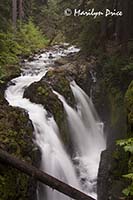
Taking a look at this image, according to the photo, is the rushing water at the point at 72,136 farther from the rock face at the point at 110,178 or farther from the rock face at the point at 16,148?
the rock face at the point at 110,178

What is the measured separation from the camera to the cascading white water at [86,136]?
34.3 ft

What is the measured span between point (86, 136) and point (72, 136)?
0.81m

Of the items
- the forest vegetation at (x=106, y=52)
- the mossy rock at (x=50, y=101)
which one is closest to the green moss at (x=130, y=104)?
the forest vegetation at (x=106, y=52)

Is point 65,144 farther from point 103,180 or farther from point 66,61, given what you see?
point 66,61

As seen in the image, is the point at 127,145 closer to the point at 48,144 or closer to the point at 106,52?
the point at 48,144

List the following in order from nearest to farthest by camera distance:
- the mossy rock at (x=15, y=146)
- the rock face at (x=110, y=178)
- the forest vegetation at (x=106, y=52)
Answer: the mossy rock at (x=15, y=146) → the rock face at (x=110, y=178) → the forest vegetation at (x=106, y=52)

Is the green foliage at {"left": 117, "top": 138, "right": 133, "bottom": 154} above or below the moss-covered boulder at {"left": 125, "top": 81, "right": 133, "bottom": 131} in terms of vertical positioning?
above

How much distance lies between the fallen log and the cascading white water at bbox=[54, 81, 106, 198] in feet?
11.0

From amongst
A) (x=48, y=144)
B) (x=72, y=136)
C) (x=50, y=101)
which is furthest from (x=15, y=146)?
(x=72, y=136)

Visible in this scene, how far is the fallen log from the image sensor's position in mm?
6434

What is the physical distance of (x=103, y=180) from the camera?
8680 mm

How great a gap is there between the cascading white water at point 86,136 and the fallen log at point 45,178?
336 cm

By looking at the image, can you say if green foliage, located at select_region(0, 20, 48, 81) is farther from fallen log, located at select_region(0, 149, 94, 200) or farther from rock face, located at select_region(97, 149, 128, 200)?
fallen log, located at select_region(0, 149, 94, 200)

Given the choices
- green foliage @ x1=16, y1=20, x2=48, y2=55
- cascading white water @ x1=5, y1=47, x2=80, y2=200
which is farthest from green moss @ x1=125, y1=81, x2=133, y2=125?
green foliage @ x1=16, y1=20, x2=48, y2=55
